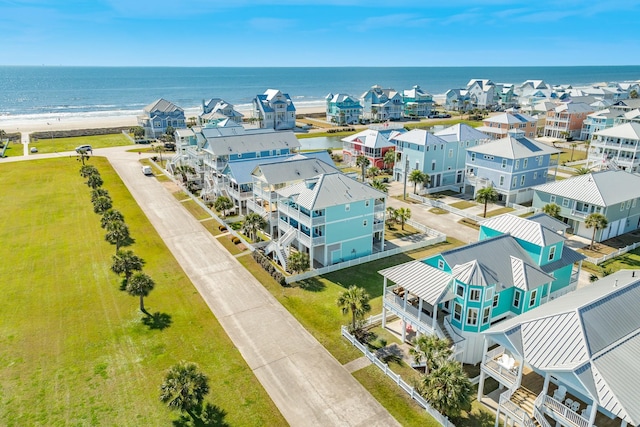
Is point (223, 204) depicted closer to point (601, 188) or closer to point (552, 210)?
point (552, 210)

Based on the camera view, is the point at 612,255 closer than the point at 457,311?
No

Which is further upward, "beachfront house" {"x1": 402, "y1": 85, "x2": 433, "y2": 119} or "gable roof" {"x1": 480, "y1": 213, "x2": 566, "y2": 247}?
"beachfront house" {"x1": 402, "y1": 85, "x2": 433, "y2": 119}

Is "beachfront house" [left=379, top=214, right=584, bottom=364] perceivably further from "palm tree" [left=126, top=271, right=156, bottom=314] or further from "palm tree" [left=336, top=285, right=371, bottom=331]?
"palm tree" [left=126, top=271, right=156, bottom=314]

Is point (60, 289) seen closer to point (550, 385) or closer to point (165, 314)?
point (165, 314)

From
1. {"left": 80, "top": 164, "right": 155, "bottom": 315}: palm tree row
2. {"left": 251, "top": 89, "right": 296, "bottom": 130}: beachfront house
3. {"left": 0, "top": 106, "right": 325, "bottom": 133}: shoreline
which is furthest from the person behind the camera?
{"left": 0, "top": 106, "right": 325, "bottom": 133}: shoreline

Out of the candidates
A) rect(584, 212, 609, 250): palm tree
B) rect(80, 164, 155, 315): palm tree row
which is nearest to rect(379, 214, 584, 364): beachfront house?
rect(584, 212, 609, 250): palm tree

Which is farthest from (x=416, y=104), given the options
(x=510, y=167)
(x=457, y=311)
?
(x=457, y=311)
